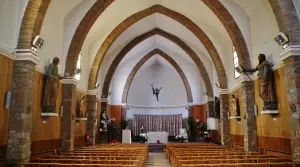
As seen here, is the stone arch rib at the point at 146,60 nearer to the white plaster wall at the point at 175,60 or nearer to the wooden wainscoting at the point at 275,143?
the white plaster wall at the point at 175,60

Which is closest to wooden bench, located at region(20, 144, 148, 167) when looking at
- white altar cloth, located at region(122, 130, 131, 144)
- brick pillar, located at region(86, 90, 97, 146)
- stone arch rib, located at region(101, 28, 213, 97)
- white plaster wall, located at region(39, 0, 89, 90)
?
white plaster wall, located at region(39, 0, 89, 90)

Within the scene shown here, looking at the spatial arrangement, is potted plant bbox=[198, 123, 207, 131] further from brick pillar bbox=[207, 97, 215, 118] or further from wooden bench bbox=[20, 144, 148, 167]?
wooden bench bbox=[20, 144, 148, 167]

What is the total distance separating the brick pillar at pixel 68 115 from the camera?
409 inches

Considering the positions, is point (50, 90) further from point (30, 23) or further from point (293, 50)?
point (293, 50)

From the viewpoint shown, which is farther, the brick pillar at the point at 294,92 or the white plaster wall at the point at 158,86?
the white plaster wall at the point at 158,86

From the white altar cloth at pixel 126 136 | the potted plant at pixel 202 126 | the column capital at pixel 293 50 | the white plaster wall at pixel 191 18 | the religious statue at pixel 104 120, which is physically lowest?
the white altar cloth at pixel 126 136

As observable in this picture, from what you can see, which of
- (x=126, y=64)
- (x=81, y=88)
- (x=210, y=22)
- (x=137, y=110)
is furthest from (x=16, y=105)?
(x=137, y=110)

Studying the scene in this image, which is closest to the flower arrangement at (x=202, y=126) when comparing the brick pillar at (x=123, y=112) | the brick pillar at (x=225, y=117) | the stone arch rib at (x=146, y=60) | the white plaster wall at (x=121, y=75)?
the stone arch rib at (x=146, y=60)

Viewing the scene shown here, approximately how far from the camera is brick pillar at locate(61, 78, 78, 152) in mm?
10398

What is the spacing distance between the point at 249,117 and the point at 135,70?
469 inches

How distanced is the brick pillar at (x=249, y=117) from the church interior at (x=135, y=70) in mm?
39

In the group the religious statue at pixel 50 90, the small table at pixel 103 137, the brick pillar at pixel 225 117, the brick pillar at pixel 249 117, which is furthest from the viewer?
the small table at pixel 103 137

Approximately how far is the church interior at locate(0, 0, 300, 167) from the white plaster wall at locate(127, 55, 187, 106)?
2473mm

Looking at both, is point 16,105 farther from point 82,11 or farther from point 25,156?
point 82,11
